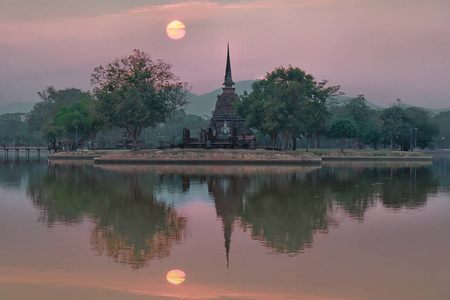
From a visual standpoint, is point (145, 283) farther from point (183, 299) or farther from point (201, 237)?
point (201, 237)

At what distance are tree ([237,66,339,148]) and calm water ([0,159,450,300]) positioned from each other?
57.8 metres

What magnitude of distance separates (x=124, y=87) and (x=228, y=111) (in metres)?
33.1

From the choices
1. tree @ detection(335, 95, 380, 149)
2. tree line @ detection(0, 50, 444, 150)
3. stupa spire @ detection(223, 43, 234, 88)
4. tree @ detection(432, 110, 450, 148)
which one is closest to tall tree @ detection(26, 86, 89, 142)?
tree line @ detection(0, 50, 444, 150)

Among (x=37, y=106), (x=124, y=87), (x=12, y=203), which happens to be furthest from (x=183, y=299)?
(x=37, y=106)

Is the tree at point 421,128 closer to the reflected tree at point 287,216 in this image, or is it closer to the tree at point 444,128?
the tree at point 444,128

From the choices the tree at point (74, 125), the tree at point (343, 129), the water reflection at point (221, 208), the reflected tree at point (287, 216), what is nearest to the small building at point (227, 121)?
the tree at point (343, 129)

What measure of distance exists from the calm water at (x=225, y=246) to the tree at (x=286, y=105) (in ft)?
190

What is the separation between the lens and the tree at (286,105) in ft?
295

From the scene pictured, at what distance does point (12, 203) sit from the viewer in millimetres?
29672

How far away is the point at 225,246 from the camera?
17.7 meters

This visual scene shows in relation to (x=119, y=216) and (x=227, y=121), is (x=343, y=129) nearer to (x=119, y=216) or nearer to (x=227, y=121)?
(x=227, y=121)

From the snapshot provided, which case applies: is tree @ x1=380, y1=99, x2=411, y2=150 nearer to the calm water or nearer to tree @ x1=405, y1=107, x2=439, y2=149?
tree @ x1=405, y1=107, x2=439, y2=149

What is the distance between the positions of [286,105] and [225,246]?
7564 centimetres

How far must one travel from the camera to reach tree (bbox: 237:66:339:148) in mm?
89938
